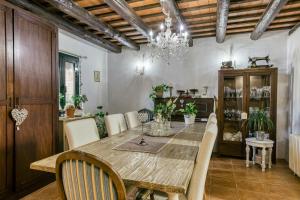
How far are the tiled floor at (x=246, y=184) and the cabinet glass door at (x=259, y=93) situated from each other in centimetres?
88

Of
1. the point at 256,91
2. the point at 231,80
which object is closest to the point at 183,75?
the point at 231,80

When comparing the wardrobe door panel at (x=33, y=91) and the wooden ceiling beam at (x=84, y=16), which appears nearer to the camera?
the wardrobe door panel at (x=33, y=91)

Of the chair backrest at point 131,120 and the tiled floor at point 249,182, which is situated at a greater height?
the chair backrest at point 131,120

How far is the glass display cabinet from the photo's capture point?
12.5ft

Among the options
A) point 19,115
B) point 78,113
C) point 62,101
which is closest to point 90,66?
point 62,101

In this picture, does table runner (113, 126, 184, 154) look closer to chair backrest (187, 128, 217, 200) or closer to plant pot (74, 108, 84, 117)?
chair backrest (187, 128, 217, 200)

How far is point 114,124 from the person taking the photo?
2.70 m

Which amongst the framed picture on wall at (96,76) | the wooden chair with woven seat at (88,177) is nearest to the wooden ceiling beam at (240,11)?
the framed picture on wall at (96,76)

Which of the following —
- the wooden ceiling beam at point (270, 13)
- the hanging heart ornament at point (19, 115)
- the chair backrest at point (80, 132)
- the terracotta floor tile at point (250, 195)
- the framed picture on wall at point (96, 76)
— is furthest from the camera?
the framed picture on wall at point (96, 76)

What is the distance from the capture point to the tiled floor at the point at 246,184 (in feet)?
8.05

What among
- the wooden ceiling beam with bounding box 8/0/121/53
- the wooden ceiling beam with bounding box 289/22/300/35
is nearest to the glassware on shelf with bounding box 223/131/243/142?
the wooden ceiling beam with bounding box 289/22/300/35

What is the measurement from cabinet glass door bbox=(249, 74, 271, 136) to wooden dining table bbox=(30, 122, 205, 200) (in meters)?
2.52

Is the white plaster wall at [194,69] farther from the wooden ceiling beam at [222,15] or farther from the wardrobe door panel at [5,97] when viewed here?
the wardrobe door panel at [5,97]

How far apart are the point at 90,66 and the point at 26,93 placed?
2.35 metres
